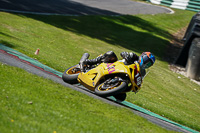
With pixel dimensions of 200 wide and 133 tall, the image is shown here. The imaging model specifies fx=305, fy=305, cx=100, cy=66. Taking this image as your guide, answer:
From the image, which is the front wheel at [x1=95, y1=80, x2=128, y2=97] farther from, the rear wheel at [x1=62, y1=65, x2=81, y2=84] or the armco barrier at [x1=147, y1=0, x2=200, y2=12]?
the armco barrier at [x1=147, y1=0, x2=200, y2=12]

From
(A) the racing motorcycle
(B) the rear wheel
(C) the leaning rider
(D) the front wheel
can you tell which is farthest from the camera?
(B) the rear wheel

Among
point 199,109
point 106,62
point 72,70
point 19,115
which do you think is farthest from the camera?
point 199,109

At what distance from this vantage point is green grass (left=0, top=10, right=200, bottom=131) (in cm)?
1240

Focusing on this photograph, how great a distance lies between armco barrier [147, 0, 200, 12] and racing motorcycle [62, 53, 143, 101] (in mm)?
40139

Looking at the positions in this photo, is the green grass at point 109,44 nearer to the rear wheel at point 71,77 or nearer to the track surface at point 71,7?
the track surface at point 71,7

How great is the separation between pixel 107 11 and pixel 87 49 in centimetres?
1648

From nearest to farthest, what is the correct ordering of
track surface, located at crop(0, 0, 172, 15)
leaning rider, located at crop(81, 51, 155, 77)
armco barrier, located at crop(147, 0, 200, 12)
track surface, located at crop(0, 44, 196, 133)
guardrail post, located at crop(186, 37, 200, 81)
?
leaning rider, located at crop(81, 51, 155, 77), track surface, located at crop(0, 44, 196, 133), guardrail post, located at crop(186, 37, 200, 81), track surface, located at crop(0, 0, 172, 15), armco barrier, located at crop(147, 0, 200, 12)

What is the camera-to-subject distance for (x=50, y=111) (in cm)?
612

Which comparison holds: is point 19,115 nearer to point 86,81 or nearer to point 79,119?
point 79,119

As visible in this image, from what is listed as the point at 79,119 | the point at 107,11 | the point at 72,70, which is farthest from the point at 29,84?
the point at 107,11

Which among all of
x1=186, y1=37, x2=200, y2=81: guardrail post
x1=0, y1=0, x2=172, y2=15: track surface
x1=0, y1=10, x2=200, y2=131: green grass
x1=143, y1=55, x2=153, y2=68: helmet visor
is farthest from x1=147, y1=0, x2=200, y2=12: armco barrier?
x1=143, y1=55, x2=153, y2=68: helmet visor

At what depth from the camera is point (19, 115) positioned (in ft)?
18.2

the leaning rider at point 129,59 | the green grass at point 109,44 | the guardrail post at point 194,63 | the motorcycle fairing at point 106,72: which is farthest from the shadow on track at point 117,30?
the motorcycle fairing at point 106,72

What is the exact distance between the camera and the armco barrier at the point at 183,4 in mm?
45844
